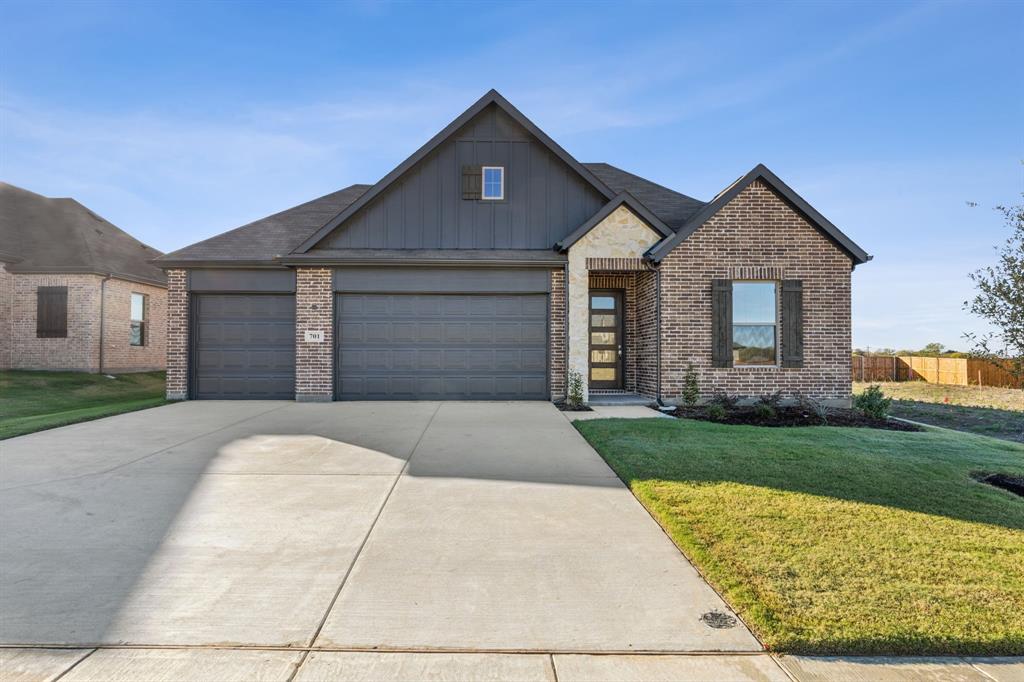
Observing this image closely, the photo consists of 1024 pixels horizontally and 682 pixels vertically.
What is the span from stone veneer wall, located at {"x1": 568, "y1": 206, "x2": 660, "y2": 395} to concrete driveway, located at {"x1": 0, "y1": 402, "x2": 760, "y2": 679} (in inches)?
189

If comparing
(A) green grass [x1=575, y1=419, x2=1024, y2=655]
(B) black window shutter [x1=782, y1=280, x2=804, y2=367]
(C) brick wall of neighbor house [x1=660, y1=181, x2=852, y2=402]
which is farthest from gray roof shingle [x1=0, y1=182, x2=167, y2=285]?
(B) black window shutter [x1=782, y1=280, x2=804, y2=367]

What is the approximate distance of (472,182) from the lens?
1150 cm

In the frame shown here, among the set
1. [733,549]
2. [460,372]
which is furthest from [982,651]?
[460,372]

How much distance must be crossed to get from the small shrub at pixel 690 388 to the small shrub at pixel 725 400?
36 centimetres

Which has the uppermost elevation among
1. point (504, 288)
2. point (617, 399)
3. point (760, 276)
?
point (760, 276)

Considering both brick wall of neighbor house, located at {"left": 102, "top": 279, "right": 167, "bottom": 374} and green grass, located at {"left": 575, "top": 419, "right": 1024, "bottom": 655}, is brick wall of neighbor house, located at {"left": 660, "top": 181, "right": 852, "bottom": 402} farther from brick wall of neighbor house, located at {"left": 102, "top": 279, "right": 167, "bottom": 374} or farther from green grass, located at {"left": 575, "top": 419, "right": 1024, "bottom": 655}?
brick wall of neighbor house, located at {"left": 102, "top": 279, "right": 167, "bottom": 374}

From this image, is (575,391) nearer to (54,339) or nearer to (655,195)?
(655,195)

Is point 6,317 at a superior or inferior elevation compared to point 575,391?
superior

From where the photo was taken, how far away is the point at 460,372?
1122 centimetres

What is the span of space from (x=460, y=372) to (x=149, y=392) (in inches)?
435

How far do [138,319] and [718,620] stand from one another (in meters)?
23.2

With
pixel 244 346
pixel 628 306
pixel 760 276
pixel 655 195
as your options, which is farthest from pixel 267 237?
pixel 760 276

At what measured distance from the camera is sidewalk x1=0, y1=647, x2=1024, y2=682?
2229mm

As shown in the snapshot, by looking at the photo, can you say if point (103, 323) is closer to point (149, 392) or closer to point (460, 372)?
point (149, 392)
